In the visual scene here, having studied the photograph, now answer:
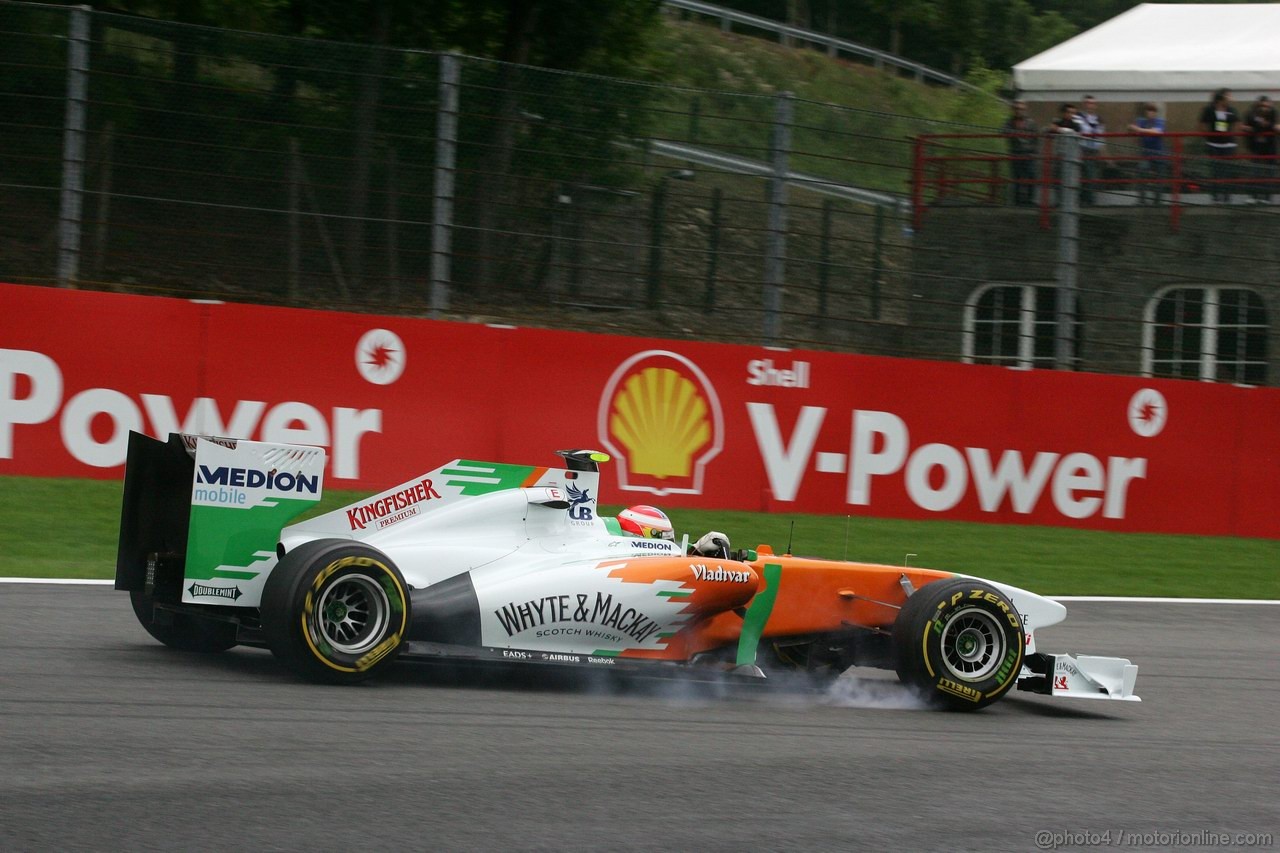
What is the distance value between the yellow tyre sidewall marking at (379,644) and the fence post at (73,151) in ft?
20.5

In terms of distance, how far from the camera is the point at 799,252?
43.3 ft

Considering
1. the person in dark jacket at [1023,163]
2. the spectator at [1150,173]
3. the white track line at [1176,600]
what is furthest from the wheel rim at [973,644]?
the spectator at [1150,173]

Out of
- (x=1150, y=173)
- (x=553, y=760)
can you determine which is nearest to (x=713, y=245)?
(x=1150, y=173)

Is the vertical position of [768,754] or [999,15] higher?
[999,15]

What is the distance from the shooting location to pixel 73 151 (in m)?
11.2

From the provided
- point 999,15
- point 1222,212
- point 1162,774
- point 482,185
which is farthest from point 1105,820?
point 999,15

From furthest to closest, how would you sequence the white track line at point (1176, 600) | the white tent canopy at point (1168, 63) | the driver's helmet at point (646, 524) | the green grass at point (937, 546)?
the white tent canopy at point (1168, 63) < the white track line at point (1176, 600) < the green grass at point (937, 546) < the driver's helmet at point (646, 524)

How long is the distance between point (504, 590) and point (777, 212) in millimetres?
7489

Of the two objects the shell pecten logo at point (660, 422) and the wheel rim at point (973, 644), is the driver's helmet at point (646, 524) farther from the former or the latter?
the shell pecten logo at point (660, 422)

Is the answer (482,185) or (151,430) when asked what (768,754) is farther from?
(482,185)

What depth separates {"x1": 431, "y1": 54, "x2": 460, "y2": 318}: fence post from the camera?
12172 mm

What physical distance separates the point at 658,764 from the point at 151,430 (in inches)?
254

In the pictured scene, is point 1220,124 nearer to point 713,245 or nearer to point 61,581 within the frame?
point 713,245

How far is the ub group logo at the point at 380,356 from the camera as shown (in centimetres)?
1130
